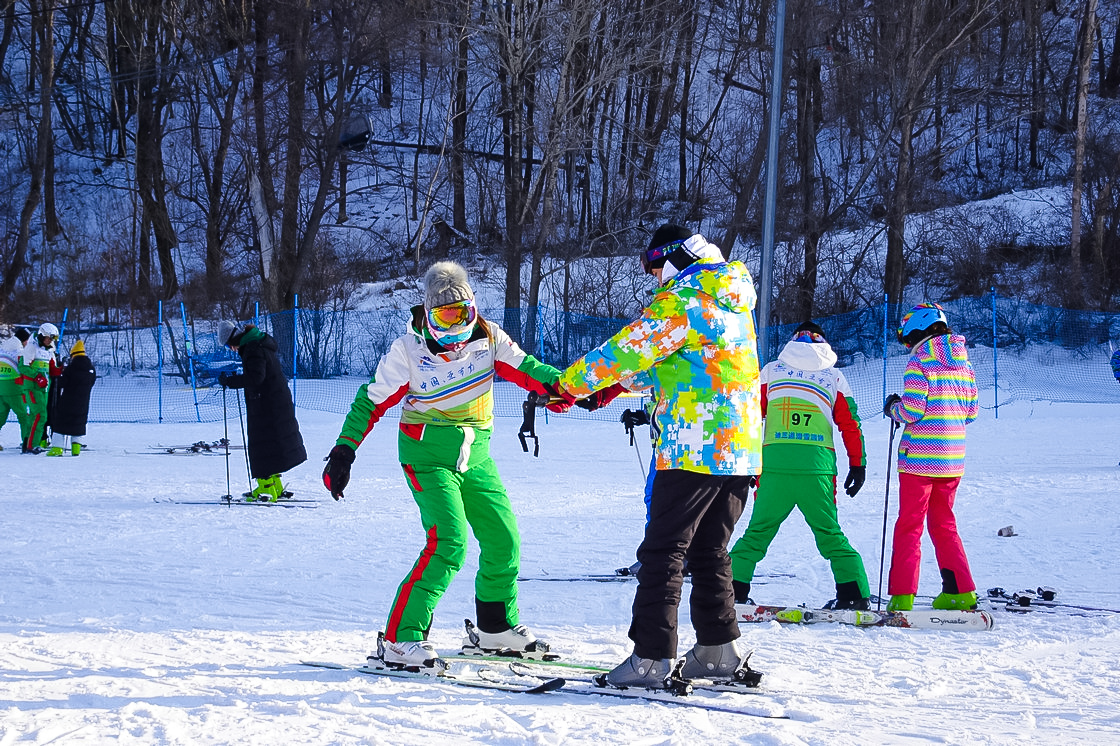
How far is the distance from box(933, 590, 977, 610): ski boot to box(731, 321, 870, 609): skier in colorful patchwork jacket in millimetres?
358

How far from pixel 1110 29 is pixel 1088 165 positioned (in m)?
9.86

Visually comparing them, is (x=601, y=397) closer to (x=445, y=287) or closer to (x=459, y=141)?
(x=445, y=287)

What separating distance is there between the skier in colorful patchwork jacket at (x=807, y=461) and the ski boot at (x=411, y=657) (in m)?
2.05

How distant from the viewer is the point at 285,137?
25.4m

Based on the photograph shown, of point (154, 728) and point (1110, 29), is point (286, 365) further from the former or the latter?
point (1110, 29)

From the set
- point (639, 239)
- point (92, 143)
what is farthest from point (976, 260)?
point (92, 143)

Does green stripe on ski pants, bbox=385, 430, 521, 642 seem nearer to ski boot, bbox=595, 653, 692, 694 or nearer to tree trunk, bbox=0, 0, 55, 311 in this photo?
ski boot, bbox=595, 653, 692, 694

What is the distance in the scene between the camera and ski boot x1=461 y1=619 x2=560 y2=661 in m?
4.39

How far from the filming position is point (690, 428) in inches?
147

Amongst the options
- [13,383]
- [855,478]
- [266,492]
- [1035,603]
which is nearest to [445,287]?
[855,478]

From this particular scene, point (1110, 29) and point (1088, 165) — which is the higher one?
point (1110, 29)

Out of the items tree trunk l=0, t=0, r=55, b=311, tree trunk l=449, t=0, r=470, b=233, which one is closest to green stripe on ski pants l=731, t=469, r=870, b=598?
tree trunk l=449, t=0, r=470, b=233

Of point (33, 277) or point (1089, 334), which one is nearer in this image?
point (1089, 334)

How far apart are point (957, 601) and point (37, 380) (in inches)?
451
